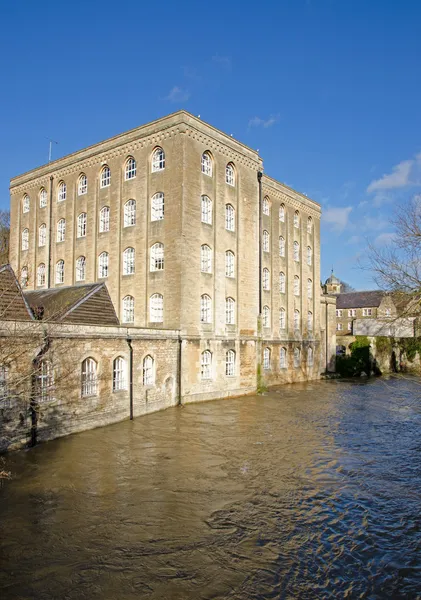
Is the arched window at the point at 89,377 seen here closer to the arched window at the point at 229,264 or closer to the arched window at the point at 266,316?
the arched window at the point at 229,264

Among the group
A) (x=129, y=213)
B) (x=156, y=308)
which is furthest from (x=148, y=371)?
(x=129, y=213)

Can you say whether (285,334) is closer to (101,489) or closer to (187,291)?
(187,291)

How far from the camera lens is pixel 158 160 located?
2736cm

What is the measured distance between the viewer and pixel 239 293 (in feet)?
95.9

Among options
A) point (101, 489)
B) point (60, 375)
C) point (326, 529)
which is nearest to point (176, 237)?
point (60, 375)

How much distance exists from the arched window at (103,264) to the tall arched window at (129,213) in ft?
8.44

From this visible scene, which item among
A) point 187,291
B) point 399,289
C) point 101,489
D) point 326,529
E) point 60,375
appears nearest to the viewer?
point 326,529

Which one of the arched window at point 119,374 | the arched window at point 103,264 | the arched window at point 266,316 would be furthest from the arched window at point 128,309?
the arched window at point 266,316

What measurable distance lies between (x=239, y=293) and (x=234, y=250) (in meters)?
2.64

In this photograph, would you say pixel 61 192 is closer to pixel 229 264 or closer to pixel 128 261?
pixel 128 261

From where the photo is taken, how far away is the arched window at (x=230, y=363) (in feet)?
92.9

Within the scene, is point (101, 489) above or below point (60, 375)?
below

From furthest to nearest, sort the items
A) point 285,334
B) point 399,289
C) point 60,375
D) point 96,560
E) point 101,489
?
point 285,334 < point 60,375 < point 399,289 < point 101,489 < point 96,560

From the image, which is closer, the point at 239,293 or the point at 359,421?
the point at 359,421
